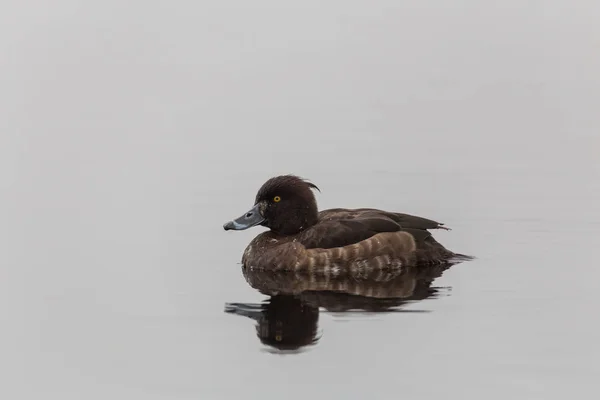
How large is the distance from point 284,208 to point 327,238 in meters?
0.67

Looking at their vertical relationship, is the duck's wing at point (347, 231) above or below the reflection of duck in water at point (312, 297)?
above

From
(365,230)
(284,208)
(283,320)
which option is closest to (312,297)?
(283,320)

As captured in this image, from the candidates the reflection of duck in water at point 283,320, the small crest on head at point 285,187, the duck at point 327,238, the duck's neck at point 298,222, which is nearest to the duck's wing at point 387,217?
the duck at point 327,238

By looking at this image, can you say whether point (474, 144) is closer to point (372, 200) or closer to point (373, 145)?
point (373, 145)

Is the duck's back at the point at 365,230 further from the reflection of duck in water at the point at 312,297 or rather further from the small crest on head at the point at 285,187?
the small crest on head at the point at 285,187

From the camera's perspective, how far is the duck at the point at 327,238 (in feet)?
40.2

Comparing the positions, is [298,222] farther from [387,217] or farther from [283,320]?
[283,320]

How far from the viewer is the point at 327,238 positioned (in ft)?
40.3

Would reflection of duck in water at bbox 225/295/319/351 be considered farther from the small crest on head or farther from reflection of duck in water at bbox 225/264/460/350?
the small crest on head

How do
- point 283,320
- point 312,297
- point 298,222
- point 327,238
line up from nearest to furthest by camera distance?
point 283,320 → point 312,297 → point 327,238 → point 298,222

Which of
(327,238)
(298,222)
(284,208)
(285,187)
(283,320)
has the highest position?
(285,187)

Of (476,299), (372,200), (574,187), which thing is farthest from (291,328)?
(574,187)

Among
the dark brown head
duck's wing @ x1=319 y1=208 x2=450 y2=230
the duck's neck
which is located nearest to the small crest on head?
the dark brown head

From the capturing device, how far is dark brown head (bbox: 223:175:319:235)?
41.5 feet
